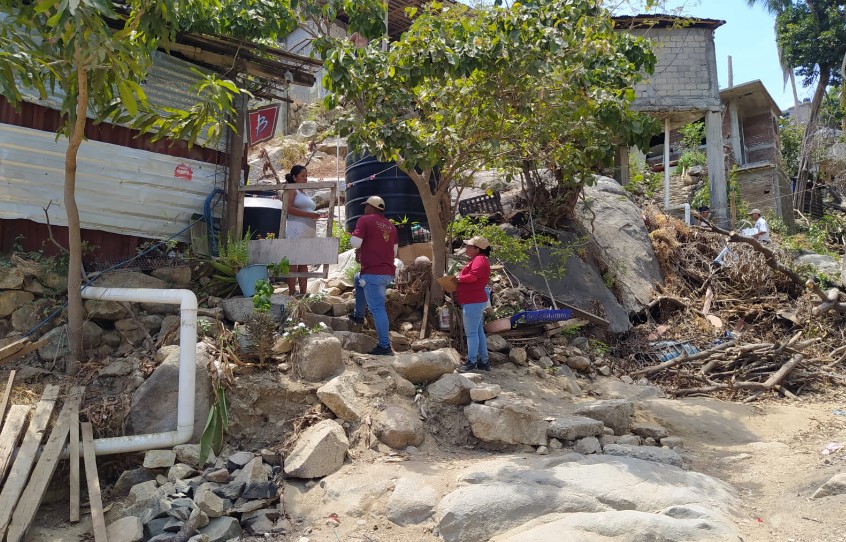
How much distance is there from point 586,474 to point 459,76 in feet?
13.2

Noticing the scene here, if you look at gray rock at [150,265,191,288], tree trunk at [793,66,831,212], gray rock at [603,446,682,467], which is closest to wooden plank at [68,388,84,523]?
gray rock at [150,265,191,288]

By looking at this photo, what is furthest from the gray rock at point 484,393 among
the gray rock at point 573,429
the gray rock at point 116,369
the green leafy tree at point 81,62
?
the green leafy tree at point 81,62

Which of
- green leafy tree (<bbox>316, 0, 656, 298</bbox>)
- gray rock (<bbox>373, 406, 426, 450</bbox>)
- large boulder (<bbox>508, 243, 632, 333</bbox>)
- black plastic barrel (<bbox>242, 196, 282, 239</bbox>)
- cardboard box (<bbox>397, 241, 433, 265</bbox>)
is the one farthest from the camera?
large boulder (<bbox>508, 243, 632, 333</bbox>)

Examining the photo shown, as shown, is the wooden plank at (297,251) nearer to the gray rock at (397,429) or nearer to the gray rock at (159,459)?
the gray rock at (397,429)

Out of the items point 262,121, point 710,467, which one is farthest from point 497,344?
point 262,121

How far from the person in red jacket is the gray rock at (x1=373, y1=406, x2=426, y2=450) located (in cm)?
139

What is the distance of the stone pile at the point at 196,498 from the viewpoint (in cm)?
450

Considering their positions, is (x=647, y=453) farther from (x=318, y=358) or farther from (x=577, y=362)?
(x=318, y=358)

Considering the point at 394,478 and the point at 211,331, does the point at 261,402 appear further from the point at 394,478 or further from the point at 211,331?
the point at 394,478

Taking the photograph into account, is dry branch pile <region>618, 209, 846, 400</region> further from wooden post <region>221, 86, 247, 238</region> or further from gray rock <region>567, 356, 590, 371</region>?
wooden post <region>221, 86, 247, 238</region>

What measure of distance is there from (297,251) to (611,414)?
379 centimetres

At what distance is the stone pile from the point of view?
4500 millimetres

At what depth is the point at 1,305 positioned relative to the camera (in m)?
6.48

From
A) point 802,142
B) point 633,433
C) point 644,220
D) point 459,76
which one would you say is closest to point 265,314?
point 459,76
